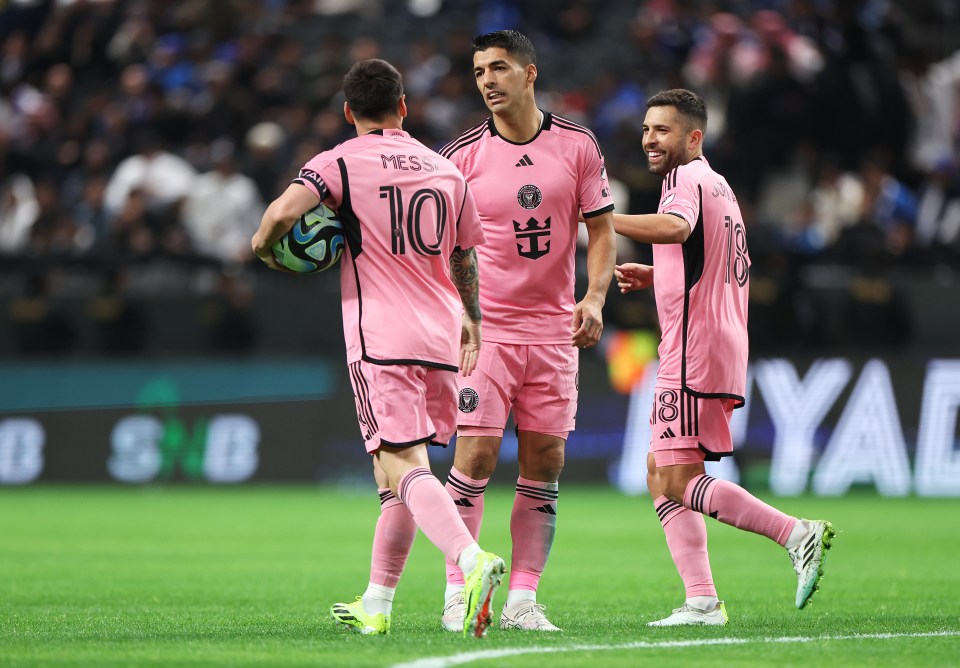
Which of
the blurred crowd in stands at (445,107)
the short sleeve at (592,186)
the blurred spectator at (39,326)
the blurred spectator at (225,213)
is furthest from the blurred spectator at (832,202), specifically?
the short sleeve at (592,186)

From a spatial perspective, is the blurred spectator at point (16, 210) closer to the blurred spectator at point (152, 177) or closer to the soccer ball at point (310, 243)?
the blurred spectator at point (152, 177)

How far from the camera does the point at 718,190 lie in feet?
24.7

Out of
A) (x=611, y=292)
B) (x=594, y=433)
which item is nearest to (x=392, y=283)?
(x=594, y=433)

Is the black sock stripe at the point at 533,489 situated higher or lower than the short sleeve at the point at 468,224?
lower

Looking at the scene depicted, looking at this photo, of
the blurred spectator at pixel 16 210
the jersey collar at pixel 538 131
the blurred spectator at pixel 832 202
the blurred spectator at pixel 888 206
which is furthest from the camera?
the blurred spectator at pixel 16 210

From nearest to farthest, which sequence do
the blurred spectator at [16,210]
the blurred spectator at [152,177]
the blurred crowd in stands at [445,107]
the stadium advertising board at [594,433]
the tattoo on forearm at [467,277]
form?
the tattoo on forearm at [467,277]
the stadium advertising board at [594,433]
the blurred crowd in stands at [445,107]
the blurred spectator at [152,177]
the blurred spectator at [16,210]

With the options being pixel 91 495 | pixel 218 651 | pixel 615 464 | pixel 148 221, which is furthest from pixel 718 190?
pixel 148 221

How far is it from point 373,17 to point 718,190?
16.9 metres

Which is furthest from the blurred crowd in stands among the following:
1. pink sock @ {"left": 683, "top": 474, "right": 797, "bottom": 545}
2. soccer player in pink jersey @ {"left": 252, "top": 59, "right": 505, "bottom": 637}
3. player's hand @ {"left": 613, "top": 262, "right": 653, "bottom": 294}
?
soccer player in pink jersey @ {"left": 252, "top": 59, "right": 505, "bottom": 637}

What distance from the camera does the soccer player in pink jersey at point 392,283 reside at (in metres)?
6.70

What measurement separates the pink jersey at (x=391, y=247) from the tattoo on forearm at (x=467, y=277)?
19 cm

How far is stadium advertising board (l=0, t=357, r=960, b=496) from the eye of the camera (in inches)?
642

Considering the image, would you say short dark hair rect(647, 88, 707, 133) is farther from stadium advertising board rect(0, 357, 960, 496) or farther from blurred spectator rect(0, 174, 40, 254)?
blurred spectator rect(0, 174, 40, 254)

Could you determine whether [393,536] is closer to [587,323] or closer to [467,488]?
[467,488]
